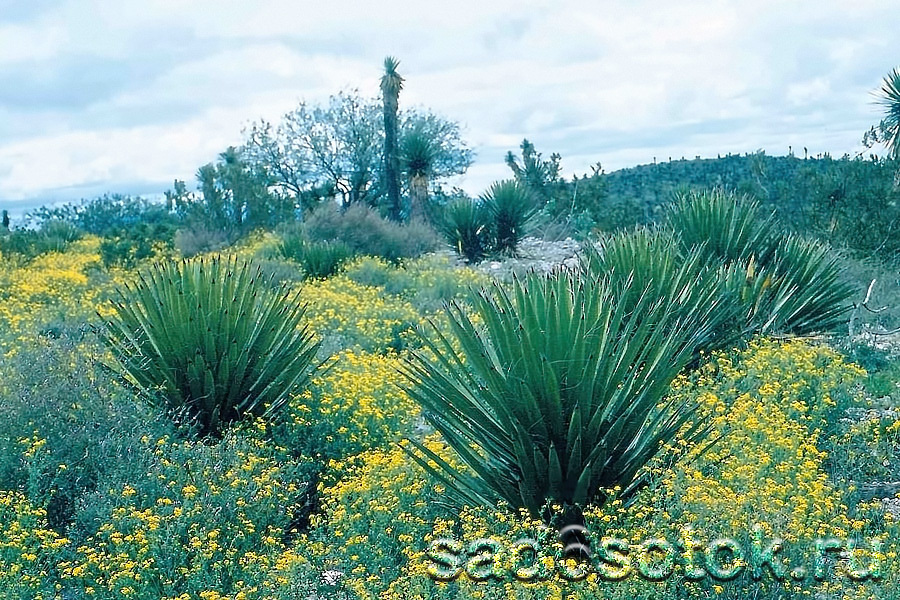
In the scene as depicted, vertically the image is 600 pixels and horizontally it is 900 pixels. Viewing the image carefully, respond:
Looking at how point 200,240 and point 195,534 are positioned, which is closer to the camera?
point 195,534

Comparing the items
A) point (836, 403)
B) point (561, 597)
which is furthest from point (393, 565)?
point (836, 403)

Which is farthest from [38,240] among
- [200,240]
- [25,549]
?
[25,549]

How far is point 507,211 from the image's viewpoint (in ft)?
70.4

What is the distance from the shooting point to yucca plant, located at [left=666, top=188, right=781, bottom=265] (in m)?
10.7

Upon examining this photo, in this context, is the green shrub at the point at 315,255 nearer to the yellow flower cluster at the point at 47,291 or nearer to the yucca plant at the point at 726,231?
the yellow flower cluster at the point at 47,291

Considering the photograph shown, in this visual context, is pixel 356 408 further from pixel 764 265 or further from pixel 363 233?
pixel 363 233

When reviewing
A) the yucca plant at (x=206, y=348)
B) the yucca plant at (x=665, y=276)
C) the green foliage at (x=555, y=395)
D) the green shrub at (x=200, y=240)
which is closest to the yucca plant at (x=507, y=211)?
the green shrub at (x=200, y=240)

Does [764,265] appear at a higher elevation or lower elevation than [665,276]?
lower

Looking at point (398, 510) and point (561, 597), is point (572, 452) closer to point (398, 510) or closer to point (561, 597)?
point (561, 597)

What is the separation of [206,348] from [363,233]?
1389 cm

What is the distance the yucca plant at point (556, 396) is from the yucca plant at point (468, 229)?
16033 mm

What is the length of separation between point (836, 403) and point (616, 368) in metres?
3.61

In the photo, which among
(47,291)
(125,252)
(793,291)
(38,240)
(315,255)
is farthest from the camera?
(38,240)

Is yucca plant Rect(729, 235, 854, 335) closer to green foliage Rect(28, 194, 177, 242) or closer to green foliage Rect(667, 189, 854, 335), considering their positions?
green foliage Rect(667, 189, 854, 335)
